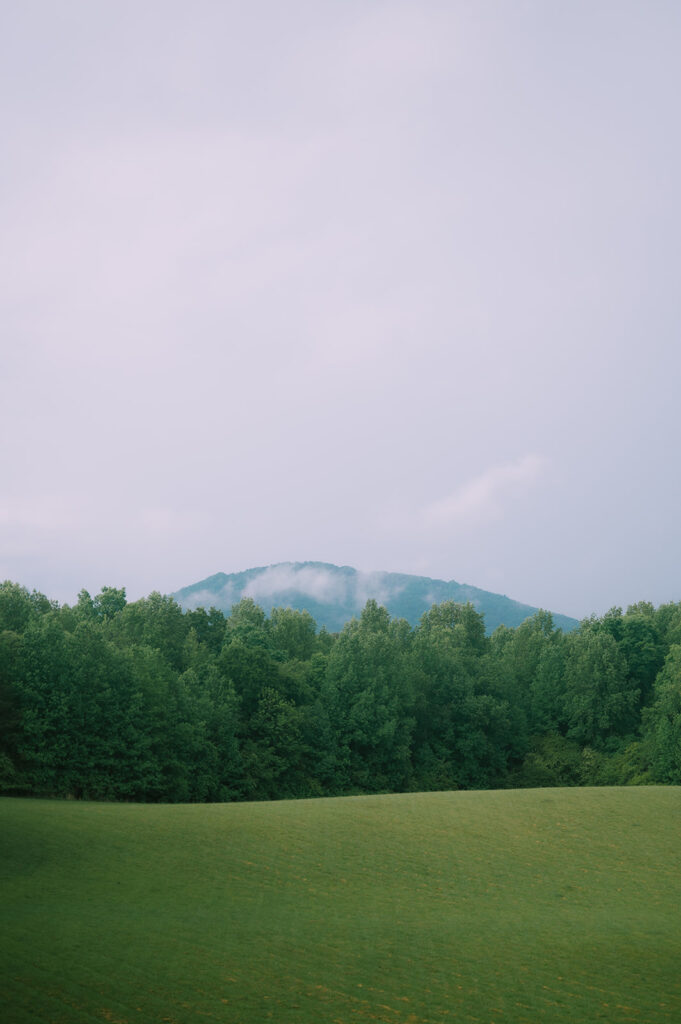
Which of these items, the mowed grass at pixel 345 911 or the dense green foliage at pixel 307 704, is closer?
the mowed grass at pixel 345 911

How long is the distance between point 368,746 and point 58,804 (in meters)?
31.0

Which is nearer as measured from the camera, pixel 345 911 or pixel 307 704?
pixel 345 911

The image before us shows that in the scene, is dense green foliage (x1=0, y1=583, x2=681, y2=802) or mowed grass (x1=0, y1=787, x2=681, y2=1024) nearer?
mowed grass (x1=0, y1=787, x2=681, y2=1024)

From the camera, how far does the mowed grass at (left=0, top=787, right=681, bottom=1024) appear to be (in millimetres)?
14594

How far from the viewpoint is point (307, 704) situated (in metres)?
63.4

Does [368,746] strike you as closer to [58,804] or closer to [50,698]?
[50,698]

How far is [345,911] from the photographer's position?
73.7 ft

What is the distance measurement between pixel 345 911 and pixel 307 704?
135 feet

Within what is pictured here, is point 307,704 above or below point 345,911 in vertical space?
above

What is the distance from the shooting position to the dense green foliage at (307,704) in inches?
1818

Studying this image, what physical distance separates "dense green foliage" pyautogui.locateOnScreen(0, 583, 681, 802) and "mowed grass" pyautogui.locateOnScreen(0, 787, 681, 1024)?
9.64 m

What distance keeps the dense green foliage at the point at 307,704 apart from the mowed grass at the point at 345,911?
9643 millimetres

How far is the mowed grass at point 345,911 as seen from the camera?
14594mm

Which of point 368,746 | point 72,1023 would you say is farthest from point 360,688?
point 72,1023
